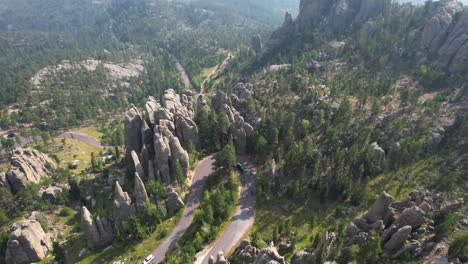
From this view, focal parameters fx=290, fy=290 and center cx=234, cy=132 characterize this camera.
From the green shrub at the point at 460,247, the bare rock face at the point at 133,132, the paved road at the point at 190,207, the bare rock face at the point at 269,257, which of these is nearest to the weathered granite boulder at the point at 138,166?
the bare rock face at the point at 133,132

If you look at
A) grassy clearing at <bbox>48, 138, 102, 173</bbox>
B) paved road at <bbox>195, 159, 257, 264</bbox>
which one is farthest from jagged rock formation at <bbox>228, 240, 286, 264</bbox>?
grassy clearing at <bbox>48, 138, 102, 173</bbox>

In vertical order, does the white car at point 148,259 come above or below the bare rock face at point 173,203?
below

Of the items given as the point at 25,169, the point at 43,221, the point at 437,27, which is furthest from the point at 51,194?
the point at 437,27

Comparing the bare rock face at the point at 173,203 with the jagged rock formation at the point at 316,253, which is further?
the bare rock face at the point at 173,203

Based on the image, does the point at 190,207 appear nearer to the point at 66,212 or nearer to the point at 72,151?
the point at 66,212

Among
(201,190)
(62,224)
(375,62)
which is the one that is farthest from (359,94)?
(62,224)

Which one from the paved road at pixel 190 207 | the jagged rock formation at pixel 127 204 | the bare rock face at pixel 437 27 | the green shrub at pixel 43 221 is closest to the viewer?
the paved road at pixel 190 207

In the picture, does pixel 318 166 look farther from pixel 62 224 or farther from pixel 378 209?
pixel 62 224

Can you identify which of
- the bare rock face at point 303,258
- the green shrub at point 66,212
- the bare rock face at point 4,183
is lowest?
the green shrub at point 66,212

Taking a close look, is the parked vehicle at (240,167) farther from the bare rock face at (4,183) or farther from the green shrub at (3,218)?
the bare rock face at (4,183)
